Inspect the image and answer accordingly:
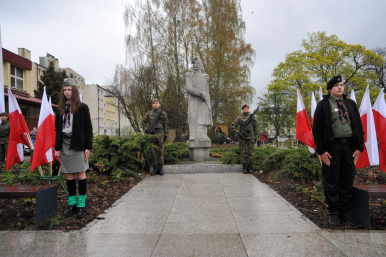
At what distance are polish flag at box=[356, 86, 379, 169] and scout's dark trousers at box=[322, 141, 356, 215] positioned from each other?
47.0 inches

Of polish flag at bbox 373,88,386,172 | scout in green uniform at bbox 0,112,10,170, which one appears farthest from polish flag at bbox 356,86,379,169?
scout in green uniform at bbox 0,112,10,170

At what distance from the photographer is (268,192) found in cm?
585

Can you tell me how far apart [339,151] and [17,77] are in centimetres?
3270

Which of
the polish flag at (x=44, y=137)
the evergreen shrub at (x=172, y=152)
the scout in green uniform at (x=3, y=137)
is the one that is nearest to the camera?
the polish flag at (x=44, y=137)

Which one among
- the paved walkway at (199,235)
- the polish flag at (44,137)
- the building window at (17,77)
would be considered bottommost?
the paved walkway at (199,235)

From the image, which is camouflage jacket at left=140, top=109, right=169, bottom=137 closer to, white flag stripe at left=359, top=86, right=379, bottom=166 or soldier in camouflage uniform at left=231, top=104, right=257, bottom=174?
soldier in camouflage uniform at left=231, top=104, right=257, bottom=174

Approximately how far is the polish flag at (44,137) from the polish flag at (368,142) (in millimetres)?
5476

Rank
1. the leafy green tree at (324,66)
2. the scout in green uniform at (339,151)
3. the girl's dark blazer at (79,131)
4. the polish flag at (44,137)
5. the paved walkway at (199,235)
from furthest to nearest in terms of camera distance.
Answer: the leafy green tree at (324,66) < the polish flag at (44,137) < the girl's dark blazer at (79,131) < the scout in green uniform at (339,151) < the paved walkway at (199,235)

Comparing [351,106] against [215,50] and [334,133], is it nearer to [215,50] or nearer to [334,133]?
[334,133]

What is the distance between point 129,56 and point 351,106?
19721 millimetres

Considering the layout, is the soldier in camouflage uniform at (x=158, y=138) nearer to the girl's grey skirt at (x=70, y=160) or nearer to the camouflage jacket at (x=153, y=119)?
the camouflage jacket at (x=153, y=119)

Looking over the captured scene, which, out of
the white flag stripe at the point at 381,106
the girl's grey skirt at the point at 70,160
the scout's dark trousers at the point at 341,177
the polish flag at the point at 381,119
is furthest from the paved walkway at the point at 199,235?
the white flag stripe at the point at 381,106

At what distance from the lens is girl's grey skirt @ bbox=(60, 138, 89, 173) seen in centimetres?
417

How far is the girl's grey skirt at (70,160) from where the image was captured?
13.7 feet
